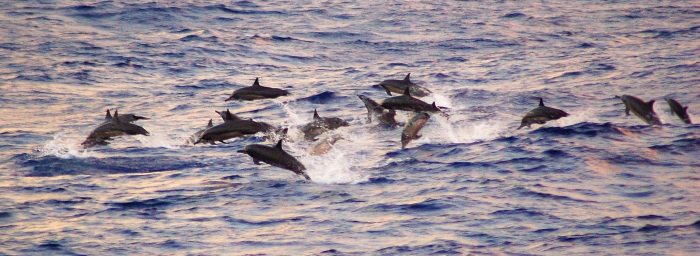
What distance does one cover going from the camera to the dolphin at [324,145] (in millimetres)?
13173

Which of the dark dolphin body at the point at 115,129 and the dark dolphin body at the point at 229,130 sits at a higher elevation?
the dark dolphin body at the point at 229,130

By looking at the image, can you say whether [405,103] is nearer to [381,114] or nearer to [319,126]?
[319,126]

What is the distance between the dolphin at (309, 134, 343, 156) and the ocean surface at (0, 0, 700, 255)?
0.14m

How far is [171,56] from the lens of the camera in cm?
2344

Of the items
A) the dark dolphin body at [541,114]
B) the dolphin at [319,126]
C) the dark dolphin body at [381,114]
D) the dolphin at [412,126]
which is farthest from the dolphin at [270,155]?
the dark dolphin body at [381,114]

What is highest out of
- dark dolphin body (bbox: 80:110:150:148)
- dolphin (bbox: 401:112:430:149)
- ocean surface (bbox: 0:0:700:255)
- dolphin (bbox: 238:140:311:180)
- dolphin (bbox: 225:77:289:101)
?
dolphin (bbox: 225:77:289:101)

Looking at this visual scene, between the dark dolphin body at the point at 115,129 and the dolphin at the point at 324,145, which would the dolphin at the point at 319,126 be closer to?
the dolphin at the point at 324,145

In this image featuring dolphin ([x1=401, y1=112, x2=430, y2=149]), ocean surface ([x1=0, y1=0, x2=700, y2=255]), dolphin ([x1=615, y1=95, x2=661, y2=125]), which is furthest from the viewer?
dolphin ([x1=401, y1=112, x2=430, y2=149])

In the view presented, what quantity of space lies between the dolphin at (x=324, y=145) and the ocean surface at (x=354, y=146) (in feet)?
0.44

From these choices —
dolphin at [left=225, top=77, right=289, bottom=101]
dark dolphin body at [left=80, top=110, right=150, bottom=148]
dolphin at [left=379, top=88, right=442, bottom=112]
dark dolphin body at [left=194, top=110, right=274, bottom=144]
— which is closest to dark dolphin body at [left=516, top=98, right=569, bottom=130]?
→ dolphin at [left=379, top=88, right=442, bottom=112]

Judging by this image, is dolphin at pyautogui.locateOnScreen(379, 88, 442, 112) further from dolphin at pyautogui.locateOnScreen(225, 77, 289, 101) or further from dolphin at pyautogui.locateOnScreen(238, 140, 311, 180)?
dolphin at pyautogui.locateOnScreen(238, 140, 311, 180)

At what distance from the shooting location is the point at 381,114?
15008 mm

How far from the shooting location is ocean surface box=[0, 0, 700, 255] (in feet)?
32.1

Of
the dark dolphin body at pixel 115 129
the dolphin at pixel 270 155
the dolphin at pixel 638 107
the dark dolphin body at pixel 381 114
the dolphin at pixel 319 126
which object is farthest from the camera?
the dark dolphin body at pixel 381 114
